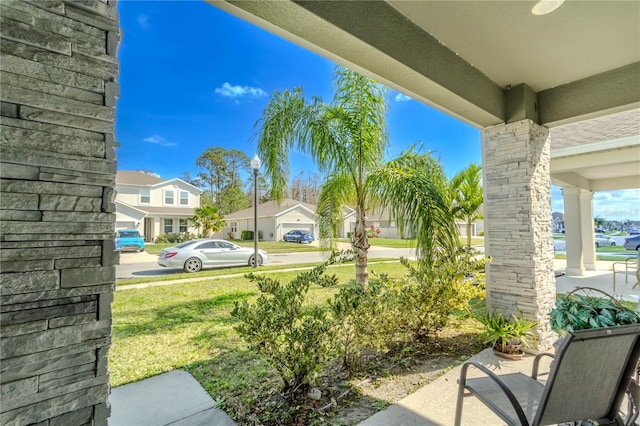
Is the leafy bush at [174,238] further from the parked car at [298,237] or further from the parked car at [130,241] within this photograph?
the parked car at [298,237]

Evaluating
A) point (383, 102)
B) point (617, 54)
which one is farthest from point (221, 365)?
point (617, 54)

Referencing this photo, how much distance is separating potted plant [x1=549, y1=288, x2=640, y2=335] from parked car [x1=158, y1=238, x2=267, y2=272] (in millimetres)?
9647

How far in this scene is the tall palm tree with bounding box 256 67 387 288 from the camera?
378 cm

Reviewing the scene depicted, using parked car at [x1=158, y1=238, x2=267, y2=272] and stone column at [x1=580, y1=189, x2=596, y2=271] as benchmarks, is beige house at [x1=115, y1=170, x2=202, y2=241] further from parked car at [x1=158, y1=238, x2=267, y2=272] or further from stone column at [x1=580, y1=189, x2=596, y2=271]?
stone column at [x1=580, y1=189, x2=596, y2=271]

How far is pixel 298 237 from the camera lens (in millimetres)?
22172

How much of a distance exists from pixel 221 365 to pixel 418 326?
216 cm

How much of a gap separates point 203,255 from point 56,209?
9450 millimetres

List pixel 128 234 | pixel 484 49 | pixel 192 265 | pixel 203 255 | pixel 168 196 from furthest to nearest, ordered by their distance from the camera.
A: pixel 168 196
pixel 128 234
pixel 203 255
pixel 192 265
pixel 484 49

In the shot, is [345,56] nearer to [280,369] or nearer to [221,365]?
[280,369]

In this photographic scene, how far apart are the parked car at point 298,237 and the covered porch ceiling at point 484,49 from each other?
1901 centimetres

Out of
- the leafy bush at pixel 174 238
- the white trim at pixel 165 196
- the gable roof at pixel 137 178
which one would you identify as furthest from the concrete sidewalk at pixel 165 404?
the white trim at pixel 165 196

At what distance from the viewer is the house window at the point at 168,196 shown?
20906 mm

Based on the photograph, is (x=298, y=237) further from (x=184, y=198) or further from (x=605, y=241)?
(x=605, y=241)

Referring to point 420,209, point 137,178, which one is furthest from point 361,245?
point 137,178
